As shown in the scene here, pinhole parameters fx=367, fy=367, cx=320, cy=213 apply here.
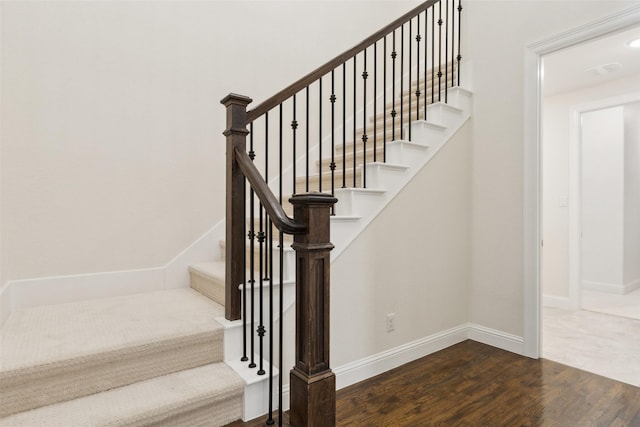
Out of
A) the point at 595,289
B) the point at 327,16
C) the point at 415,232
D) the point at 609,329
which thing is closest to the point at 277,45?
the point at 327,16

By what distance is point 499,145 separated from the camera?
298 centimetres

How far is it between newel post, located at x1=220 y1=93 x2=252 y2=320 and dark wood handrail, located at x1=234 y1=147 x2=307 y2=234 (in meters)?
0.07

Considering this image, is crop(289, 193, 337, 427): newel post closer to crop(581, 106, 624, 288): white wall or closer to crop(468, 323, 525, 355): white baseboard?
crop(468, 323, 525, 355): white baseboard

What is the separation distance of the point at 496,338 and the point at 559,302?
185 centimetres

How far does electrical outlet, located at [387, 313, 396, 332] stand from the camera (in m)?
2.54

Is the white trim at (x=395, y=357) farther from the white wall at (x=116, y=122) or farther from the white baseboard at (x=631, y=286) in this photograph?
the white baseboard at (x=631, y=286)

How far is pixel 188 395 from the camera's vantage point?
5.40 ft

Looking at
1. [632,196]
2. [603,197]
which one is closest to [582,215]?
[603,197]

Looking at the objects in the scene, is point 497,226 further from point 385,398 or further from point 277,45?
point 277,45

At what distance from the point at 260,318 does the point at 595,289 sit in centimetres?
536

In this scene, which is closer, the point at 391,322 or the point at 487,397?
the point at 487,397

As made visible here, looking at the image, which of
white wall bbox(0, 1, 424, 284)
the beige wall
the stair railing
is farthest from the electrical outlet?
white wall bbox(0, 1, 424, 284)

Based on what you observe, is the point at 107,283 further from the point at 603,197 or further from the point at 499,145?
the point at 603,197

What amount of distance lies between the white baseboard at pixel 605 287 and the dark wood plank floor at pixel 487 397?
130 inches
